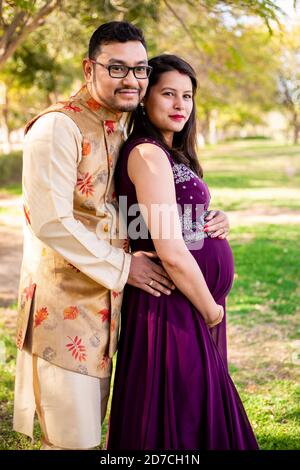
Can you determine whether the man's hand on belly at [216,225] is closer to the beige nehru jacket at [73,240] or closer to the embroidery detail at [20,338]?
the beige nehru jacket at [73,240]

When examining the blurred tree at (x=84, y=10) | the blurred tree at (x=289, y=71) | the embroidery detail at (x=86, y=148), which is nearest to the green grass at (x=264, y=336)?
the embroidery detail at (x=86, y=148)

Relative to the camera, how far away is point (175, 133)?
9.28ft

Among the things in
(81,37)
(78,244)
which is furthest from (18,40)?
(81,37)

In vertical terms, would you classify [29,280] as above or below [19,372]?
above

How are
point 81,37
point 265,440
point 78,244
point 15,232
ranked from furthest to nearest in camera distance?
point 81,37
point 15,232
point 265,440
point 78,244

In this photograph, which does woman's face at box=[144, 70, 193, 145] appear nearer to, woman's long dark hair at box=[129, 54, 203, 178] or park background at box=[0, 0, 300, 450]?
woman's long dark hair at box=[129, 54, 203, 178]

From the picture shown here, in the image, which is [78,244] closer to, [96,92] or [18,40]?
[96,92]

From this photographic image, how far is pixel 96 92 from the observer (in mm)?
2455

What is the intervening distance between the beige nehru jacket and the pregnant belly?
13.7 inches

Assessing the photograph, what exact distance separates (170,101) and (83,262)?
0.79m

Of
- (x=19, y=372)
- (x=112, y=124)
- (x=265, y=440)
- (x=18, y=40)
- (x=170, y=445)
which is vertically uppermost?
(x=18, y=40)

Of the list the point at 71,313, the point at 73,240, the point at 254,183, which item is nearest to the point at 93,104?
the point at 73,240

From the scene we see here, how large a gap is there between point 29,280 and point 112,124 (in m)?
0.72

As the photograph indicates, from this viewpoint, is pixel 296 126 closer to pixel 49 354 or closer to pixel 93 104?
pixel 93 104
